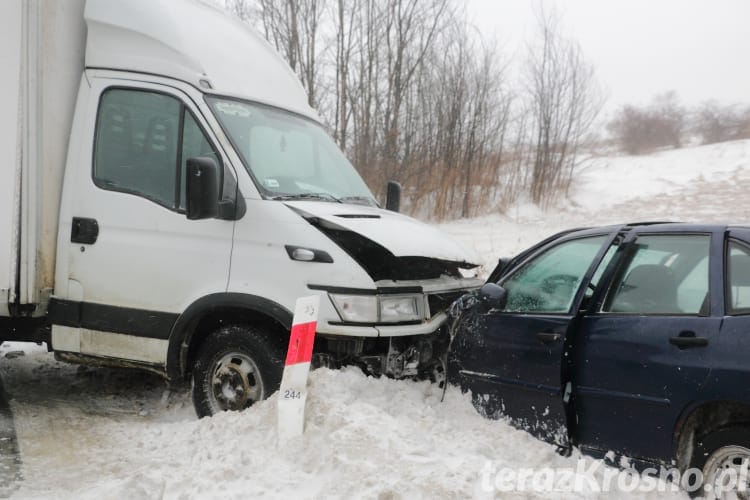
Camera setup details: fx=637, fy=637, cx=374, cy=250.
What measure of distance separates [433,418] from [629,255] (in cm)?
163

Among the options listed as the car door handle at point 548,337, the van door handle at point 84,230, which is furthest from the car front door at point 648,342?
the van door handle at point 84,230

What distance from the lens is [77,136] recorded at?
507 centimetres

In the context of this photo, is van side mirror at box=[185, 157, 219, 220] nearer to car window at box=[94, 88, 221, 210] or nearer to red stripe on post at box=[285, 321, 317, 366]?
car window at box=[94, 88, 221, 210]

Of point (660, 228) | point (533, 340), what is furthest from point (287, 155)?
point (660, 228)

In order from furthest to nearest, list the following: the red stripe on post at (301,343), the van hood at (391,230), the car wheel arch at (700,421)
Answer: the van hood at (391,230) < the red stripe on post at (301,343) < the car wheel arch at (700,421)

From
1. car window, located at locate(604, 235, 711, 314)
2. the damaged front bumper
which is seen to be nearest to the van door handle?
the damaged front bumper

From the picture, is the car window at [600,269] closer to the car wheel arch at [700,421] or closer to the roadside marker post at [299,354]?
the car wheel arch at [700,421]

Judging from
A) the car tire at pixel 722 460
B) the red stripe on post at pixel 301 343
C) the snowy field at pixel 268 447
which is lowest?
the snowy field at pixel 268 447

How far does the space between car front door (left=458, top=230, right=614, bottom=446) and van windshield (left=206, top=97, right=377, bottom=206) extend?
5.25 feet

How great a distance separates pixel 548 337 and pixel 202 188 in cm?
246

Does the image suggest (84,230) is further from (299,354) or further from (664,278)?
(664,278)

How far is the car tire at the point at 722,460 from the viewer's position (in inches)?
117

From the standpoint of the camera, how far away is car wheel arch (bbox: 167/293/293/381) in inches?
174

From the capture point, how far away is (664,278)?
143 inches
